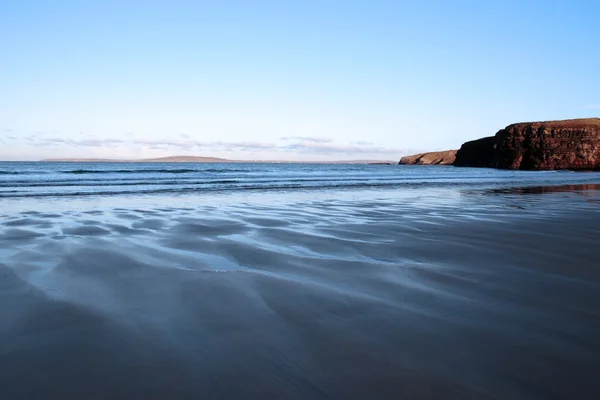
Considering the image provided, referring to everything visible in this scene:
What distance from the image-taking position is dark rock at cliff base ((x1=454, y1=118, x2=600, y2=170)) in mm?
68875

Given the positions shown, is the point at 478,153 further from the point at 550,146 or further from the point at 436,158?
the point at 436,158

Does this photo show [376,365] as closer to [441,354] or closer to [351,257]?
[441,354]

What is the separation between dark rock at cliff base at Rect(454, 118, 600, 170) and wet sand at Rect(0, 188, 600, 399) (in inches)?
2945

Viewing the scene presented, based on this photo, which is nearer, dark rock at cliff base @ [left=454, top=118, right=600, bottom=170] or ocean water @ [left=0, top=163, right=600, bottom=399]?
ocean water @ [left=0, top=163, right=600, bottom=399]

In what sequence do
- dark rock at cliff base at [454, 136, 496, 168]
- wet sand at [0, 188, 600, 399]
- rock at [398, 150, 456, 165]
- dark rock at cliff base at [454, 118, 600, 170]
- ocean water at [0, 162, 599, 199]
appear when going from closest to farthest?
wet sand at [0, 188, 600, 399] < ocean water at [0, 162, 599, 199] < dark rock at cliff base at [454, 118, 600, 170] < dark rock at cliff base at [454, 136, 496, 168] < rock at [398, 150, 456, 165]

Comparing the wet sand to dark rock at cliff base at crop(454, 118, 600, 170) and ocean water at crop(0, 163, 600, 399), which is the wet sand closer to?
ocean water at crop(0, 163, 600, 399)

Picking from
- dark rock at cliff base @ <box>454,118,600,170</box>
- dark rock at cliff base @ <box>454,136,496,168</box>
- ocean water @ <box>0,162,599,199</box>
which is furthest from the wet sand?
dark rock at cliff base @ <box>454,136,496,168</box>

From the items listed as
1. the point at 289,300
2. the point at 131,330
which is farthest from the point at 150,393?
the point at 289,300

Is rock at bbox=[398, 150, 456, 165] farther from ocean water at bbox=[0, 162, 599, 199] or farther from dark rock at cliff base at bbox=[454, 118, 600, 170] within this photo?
ocean water at bbox=[0, 162, 599, 199]

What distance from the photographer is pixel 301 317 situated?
2875 mm

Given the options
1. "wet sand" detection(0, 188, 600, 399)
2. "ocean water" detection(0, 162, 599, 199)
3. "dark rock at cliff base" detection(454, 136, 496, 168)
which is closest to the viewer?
"wet sand" detection(0, 188, 600, 399)

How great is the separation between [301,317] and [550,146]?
81.3 meters

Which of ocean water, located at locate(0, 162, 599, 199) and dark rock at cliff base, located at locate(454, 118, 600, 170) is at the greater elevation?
dark rock at cliff base, located at locate(454, 118, 600, 170)

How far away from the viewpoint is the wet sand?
203cm
